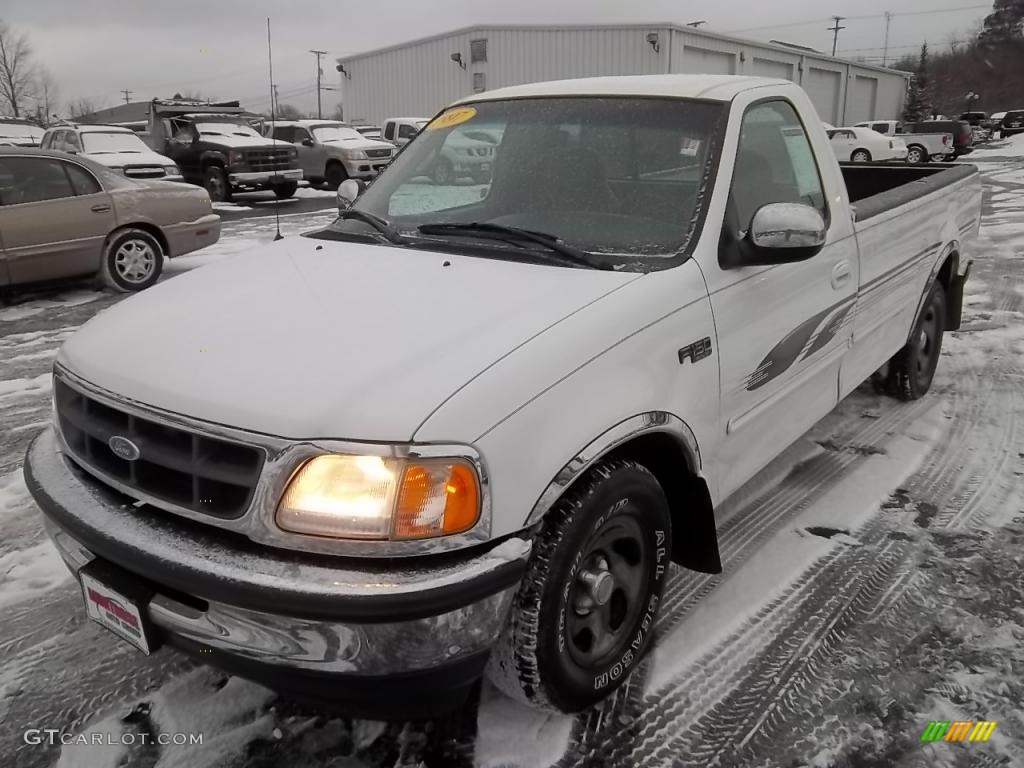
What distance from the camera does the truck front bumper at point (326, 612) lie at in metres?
1.78

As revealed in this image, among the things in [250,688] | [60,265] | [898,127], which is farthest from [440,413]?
[898,127]

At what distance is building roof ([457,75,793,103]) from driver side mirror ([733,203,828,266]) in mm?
656

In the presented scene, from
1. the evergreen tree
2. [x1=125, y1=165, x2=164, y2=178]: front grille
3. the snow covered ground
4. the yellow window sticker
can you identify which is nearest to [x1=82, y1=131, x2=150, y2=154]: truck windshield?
[x1=125, y1=165, x2=164, y2=178]: front grille

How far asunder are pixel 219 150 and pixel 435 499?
18348mm

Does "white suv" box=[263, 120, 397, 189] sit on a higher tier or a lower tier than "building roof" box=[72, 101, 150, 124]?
lower

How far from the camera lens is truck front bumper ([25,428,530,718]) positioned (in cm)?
178

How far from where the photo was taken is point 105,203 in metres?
8.45

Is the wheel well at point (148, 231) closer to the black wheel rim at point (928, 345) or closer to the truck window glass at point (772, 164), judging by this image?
the truck window glass at point (772, 164)

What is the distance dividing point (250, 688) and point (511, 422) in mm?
1372

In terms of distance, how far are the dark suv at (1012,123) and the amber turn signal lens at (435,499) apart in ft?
175

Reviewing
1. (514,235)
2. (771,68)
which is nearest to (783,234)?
(514,235)

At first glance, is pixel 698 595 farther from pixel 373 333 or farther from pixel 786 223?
pixel 373 333

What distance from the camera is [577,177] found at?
3.01 m

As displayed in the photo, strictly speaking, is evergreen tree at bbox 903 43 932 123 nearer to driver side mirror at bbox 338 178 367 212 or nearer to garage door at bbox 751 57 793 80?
garage door at bbox 751 57 793 80
